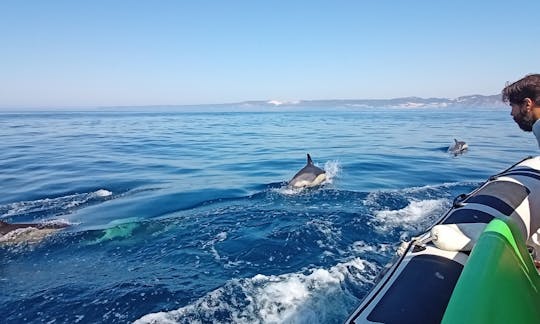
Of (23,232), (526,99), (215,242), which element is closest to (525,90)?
(526,99)

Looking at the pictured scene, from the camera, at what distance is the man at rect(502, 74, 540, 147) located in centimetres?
433

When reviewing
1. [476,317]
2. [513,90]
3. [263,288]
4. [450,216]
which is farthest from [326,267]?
[476,317]

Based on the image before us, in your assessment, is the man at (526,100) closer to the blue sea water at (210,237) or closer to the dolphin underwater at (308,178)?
the blue sea water at (210,237)

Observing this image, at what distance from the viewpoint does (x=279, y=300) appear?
5.38 metres

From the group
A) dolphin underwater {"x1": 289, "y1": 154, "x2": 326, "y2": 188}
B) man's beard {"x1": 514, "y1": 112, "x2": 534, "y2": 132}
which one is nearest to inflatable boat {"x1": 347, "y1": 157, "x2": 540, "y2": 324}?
man's beard {"x1": 514, "y1": 112, "x2": 534, "y2": 132}

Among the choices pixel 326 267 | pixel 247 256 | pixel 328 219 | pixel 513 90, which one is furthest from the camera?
pixel 328 219

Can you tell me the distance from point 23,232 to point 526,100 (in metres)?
9.36

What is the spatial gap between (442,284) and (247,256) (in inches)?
164

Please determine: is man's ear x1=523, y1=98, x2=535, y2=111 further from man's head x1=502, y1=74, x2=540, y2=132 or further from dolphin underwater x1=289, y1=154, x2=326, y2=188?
dolphin underwater x1=289, y1=154, x2=326, y2=188

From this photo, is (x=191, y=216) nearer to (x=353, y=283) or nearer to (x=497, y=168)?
(x=353, y=283)

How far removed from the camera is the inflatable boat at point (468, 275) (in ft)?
7.60

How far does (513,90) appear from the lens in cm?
451

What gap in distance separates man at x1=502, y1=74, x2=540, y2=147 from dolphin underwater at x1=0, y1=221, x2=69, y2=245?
29.3ft

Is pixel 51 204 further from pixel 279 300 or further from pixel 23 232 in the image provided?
pixel 279 300
